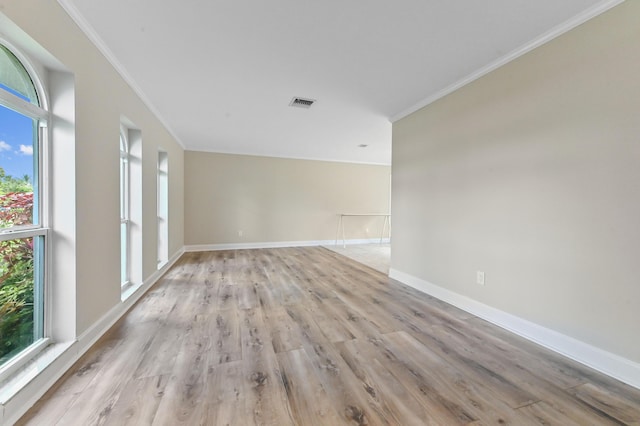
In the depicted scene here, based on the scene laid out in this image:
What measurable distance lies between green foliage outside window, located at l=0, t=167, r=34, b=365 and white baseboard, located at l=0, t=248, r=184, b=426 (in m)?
0.20

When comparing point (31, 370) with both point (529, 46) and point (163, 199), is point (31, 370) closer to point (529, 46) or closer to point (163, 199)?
point (163, 199)

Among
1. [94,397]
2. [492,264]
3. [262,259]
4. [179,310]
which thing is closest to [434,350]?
[492,264]

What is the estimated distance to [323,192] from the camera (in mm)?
6973

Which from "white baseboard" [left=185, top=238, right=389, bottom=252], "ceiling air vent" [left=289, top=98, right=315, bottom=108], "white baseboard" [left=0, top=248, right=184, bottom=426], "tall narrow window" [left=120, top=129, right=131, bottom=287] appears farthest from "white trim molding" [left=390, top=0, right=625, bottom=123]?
"white baseboard" [left=185, top=238, right=389, bottom=252]

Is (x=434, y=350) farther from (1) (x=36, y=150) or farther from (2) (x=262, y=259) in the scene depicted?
(2) (x=262, y=259)

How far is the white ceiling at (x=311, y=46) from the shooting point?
1.71m

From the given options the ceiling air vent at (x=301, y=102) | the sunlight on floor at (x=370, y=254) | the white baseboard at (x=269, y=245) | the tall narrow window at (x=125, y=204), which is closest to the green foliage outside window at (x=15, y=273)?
the tall narrow window at (x=125, y=204)

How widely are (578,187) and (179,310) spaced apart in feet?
11.6

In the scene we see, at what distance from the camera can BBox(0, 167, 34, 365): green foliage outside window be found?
1404mm

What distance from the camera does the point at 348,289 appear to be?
3.30 m

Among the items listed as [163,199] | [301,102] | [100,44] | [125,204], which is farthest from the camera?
[163,199]

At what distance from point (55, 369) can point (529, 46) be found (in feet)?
13.2

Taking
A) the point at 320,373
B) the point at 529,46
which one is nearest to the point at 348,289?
the point at 320,373

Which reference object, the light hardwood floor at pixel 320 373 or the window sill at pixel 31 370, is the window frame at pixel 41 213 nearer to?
the window sill at pixel 31 370
